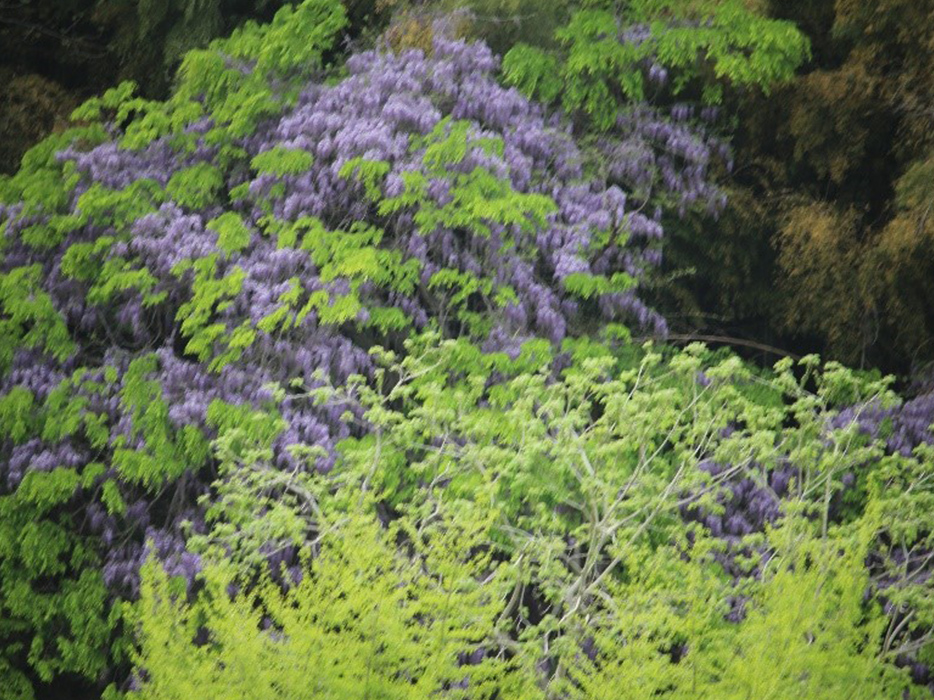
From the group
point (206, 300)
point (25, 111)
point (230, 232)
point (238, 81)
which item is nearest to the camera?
point (206, 300)

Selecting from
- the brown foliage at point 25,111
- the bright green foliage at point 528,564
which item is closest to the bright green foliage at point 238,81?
the brown foliage at point 25,111

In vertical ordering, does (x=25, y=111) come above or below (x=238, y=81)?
below

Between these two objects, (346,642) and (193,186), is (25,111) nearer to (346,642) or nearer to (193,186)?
(193,186)

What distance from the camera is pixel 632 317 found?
34.3ft

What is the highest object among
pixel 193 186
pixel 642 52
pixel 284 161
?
pixel 642 52

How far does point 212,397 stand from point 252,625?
9.09 feet

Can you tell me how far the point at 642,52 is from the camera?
34.6ft

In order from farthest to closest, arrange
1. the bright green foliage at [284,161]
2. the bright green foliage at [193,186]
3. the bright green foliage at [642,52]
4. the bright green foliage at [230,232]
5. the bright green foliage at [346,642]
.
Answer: the bright green foliage at [642,52]
the bright green foliage at [193,186]
the bright green foliage at [284,161]
the bright green foliage at [230,232]
the bright green foliage at [346,642]

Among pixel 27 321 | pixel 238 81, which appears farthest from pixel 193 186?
pixel 27 321

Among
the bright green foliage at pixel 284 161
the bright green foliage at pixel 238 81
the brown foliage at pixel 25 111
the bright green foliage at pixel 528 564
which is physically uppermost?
the bright green foliage at pixel 238 81

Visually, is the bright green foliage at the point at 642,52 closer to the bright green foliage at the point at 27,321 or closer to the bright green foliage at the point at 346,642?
the bright green foliage at the point at 27,321

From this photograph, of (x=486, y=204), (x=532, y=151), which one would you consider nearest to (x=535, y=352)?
(x=486, y=204)

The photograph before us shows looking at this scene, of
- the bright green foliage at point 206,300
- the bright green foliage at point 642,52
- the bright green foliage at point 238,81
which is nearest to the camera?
the bright green foliage at point 206,300

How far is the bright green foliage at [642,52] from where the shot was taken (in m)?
10.4
